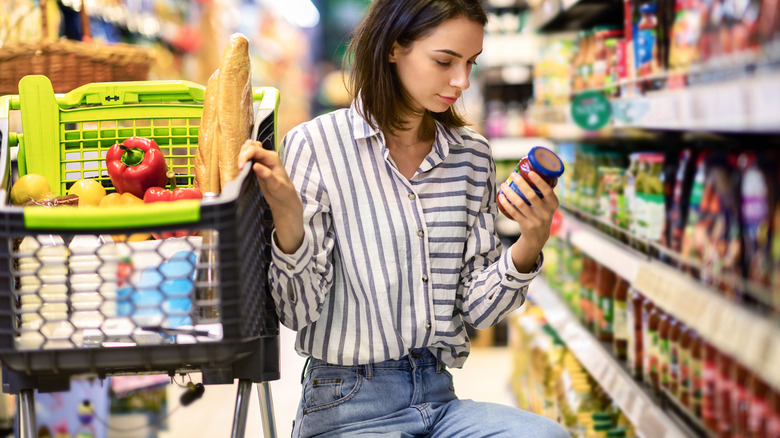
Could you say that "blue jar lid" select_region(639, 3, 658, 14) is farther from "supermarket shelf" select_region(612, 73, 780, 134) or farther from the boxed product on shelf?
the boxed product on shelf

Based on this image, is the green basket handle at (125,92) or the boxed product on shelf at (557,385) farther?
the boxed product on shelf at (557,385)

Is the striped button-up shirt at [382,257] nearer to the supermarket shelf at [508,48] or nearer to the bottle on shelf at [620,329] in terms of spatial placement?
the bottle on shelf at [620,329]

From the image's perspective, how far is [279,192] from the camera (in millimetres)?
1512

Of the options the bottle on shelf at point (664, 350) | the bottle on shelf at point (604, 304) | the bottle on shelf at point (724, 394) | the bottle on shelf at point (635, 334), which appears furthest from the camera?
the bottle on shelf at point (604, 304)

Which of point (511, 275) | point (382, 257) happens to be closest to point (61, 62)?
point (382, 257)

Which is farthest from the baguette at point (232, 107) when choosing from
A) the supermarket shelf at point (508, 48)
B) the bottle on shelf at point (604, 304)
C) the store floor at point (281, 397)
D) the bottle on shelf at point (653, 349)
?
the supermarket shelf at point (508, 48)

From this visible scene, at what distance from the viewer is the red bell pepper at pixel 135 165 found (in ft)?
5.76

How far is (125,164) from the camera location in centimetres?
179

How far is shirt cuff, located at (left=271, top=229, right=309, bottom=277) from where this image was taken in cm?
162

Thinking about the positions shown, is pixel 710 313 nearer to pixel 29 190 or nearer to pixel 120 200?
pixel 120 200

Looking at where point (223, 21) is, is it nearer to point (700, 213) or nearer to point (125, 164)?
point (125, 164)

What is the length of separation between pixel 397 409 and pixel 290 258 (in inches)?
16.1

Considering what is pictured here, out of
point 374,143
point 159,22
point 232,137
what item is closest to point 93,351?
point 232,137

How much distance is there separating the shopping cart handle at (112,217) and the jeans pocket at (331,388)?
2.00 feet
